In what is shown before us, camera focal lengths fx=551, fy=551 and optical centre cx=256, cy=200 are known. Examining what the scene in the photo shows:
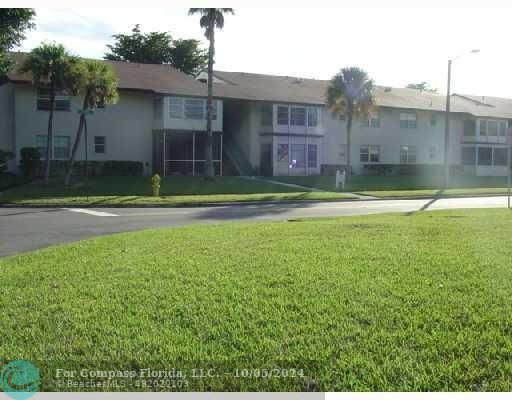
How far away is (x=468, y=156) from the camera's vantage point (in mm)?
48281

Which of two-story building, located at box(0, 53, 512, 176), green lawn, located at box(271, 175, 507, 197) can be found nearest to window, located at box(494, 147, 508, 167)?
two-story building, located at box(0, 53, 512, 176)

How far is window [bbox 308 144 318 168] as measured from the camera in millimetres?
39281

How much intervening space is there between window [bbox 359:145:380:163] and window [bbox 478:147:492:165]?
1100 centimetres

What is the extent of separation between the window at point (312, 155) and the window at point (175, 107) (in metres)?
9.76

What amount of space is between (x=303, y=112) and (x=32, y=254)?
3180 centimetres

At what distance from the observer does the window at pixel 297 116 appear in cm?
3841

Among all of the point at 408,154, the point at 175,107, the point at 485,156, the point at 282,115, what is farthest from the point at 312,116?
the point at 485,156

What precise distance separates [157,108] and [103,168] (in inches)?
204

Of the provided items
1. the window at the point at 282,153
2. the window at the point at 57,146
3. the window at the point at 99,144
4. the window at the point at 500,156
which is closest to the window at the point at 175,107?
the window at the point at 99,144

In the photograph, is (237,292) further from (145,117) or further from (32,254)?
(145,117)

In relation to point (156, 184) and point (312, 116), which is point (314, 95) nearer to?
point (312, 116)

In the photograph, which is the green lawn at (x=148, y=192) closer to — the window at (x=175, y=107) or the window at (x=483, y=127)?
the window at (x=175, y=107)

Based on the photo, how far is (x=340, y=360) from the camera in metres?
4.02

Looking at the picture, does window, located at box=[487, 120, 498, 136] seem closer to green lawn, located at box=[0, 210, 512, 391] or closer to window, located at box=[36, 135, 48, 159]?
window, located at box=[36, 135, 48, 159]
